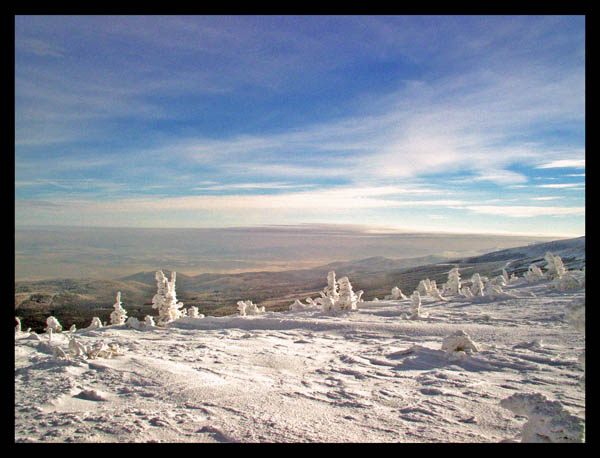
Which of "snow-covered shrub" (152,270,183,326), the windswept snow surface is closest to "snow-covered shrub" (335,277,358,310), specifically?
the windswept snow surface

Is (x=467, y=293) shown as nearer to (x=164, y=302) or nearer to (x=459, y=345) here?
(x=459, y=345)

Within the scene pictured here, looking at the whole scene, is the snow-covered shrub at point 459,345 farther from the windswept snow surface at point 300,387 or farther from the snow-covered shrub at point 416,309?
the snow-covered shrub at point 416,309

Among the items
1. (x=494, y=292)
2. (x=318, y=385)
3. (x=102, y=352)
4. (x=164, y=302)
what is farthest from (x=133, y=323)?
(x=494, y=292)

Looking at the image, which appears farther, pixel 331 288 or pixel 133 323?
pixel 331 288

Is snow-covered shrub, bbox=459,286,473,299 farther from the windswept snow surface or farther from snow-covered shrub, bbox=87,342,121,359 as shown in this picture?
snow-covered shrub, bbox=87,342,121,359

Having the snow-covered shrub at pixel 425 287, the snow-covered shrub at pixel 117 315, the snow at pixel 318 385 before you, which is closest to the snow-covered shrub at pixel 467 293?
the snow-covered shrub at pixel 425 287
